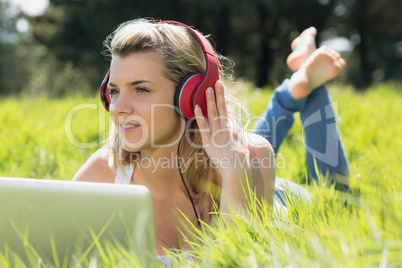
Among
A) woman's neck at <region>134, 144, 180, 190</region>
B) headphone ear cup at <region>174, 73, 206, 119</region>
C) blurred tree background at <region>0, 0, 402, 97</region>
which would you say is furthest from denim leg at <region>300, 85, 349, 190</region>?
blurred tree background at <region>0, 0, 402, 97</region>

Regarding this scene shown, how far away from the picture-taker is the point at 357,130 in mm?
3391

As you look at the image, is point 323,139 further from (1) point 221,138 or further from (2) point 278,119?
(1) point 221,138

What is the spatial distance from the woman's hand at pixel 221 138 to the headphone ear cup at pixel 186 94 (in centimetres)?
5

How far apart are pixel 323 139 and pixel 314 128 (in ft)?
0.31

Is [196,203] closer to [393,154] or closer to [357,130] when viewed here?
[393,154]

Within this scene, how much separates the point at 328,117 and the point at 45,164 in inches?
79.6

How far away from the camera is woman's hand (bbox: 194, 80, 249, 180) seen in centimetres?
178

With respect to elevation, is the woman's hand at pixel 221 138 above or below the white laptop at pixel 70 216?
above

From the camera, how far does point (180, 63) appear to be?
1.99 m

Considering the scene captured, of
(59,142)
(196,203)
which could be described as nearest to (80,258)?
(196,203)

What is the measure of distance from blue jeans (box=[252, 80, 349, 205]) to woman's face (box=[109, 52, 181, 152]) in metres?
0.99

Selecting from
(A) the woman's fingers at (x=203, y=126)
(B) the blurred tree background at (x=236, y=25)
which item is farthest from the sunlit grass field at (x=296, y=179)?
(B) the blurred tree background at (x=236, y=25)

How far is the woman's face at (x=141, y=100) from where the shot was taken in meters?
1.90

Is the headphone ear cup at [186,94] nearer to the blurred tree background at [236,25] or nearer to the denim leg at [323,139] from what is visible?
the denim leg at [323,139]
